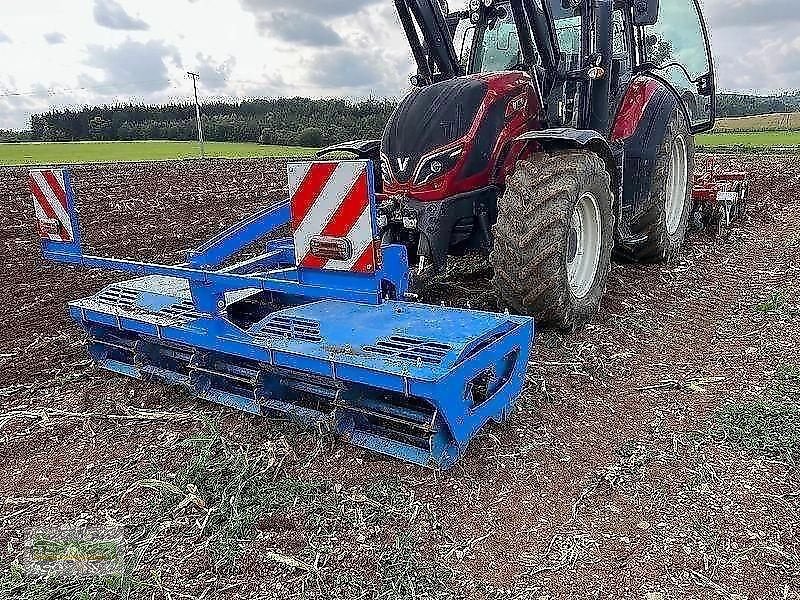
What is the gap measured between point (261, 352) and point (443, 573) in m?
1.43

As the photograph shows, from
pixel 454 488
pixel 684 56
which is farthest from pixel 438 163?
pixel 684 56

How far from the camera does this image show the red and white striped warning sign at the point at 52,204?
3748 mm

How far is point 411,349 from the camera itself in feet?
10.2

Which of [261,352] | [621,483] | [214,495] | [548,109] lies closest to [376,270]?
[261,352]

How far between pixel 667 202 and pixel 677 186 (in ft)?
1.38

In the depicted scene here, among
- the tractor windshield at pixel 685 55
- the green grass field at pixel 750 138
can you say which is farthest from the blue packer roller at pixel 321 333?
the green grass field at pixel 750 138

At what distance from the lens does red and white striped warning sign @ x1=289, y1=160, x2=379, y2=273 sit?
2881mm

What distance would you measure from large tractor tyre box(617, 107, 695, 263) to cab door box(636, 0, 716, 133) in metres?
0.50

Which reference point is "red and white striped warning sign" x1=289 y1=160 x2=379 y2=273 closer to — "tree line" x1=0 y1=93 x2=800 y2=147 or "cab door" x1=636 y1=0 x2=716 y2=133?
"cab door" x1=636 y1=0 x2=716 y2=133

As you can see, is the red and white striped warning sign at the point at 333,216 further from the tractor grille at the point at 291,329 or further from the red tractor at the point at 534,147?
the red tractor at the point at 534,147

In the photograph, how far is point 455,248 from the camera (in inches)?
192

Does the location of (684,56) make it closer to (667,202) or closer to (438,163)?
(667,202)

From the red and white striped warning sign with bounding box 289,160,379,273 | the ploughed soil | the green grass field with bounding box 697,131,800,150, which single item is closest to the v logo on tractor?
the red and white striped warning sign with bounding box 289,160,379,273

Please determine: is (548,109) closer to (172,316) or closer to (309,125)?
(172,316)
